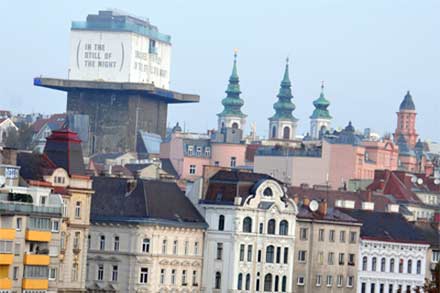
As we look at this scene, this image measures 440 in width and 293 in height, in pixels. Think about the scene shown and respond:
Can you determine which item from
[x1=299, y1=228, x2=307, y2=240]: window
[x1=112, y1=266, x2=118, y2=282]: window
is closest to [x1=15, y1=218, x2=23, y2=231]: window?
[x1=112, y1=266, x2=118, y2=282]: window

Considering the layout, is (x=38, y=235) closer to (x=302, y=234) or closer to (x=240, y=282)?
(x=240, y=282)

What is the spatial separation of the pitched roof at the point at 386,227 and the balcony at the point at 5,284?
4195 centimetres

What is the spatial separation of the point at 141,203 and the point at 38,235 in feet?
65.2

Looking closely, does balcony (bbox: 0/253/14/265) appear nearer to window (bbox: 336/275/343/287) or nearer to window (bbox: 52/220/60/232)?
window (bbox: 52/220/60/232)

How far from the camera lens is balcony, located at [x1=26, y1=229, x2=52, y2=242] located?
120 meters

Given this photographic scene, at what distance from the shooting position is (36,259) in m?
121

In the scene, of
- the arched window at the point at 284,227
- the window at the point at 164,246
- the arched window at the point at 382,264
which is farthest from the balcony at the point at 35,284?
the arched window at the point at 382,264

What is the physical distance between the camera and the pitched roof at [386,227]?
157625mm

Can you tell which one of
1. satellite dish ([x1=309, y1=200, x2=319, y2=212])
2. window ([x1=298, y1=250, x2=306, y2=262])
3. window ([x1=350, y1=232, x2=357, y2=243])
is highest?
satellite dish ([x1=309, y1=200, x2=319, y2=212])

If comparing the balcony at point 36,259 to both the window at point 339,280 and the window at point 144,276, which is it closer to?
the window at point 144,276

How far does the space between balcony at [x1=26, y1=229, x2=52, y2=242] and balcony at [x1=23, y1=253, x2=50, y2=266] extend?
771 mm

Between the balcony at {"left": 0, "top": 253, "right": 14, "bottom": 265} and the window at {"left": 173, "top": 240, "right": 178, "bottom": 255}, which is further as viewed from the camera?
the window at {"left": 173, "top": 240, "right": 178, "bottom": 255}

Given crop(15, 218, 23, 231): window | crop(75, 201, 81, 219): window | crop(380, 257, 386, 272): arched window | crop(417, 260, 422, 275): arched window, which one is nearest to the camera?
crop(15, 218, 23, 231): window

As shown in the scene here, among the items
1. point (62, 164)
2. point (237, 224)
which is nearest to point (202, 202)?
point (237, 224)
